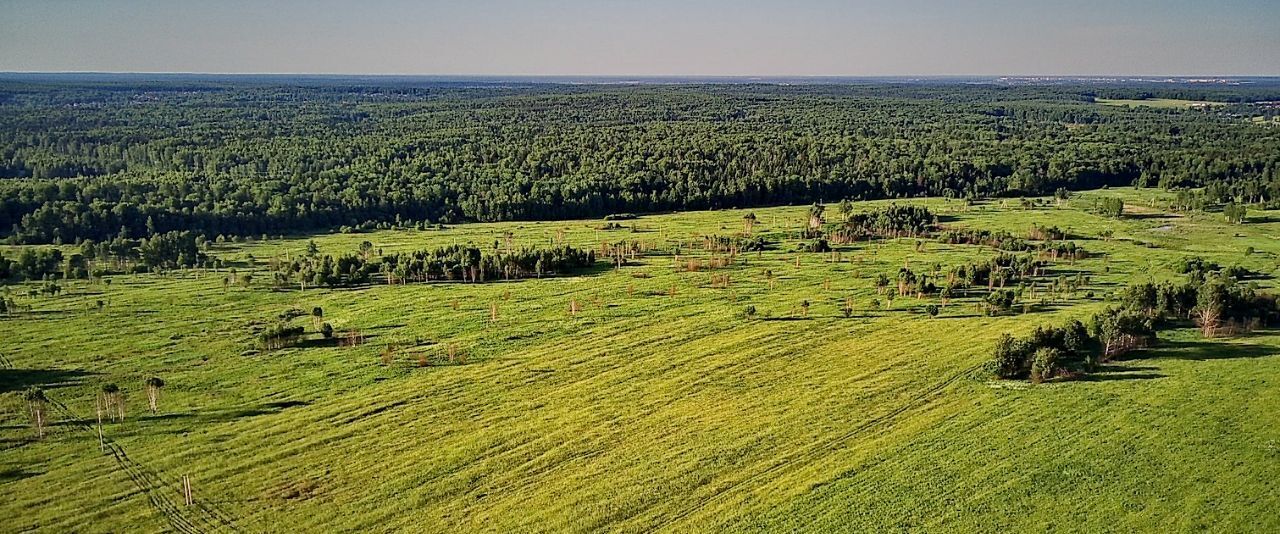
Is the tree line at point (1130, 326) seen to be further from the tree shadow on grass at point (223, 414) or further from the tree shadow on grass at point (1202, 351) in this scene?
the tree shadow on grass at point (223, 414)

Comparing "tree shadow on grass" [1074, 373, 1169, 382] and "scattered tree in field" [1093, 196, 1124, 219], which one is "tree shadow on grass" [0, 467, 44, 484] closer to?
"tree shadow on grass" [1074, 373, 1169, 382]

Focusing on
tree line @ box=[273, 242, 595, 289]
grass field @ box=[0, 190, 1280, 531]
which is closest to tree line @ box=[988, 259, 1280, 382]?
grass field @ box=[0, 190, 1280, 531]

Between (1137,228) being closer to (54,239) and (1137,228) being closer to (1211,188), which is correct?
(1211,188)

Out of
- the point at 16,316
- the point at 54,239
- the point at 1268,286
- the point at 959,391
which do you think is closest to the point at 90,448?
the point at 16,316

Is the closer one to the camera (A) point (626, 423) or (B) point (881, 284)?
(A) point (626, 423)

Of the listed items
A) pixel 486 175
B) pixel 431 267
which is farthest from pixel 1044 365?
pixel 486 175

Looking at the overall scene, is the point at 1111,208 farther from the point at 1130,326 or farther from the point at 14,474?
the point at 14,474

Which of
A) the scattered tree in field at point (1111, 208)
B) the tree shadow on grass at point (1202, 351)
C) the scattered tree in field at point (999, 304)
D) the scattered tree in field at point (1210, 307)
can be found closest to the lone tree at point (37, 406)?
the tree shadow on grass at point (1202, 351)
